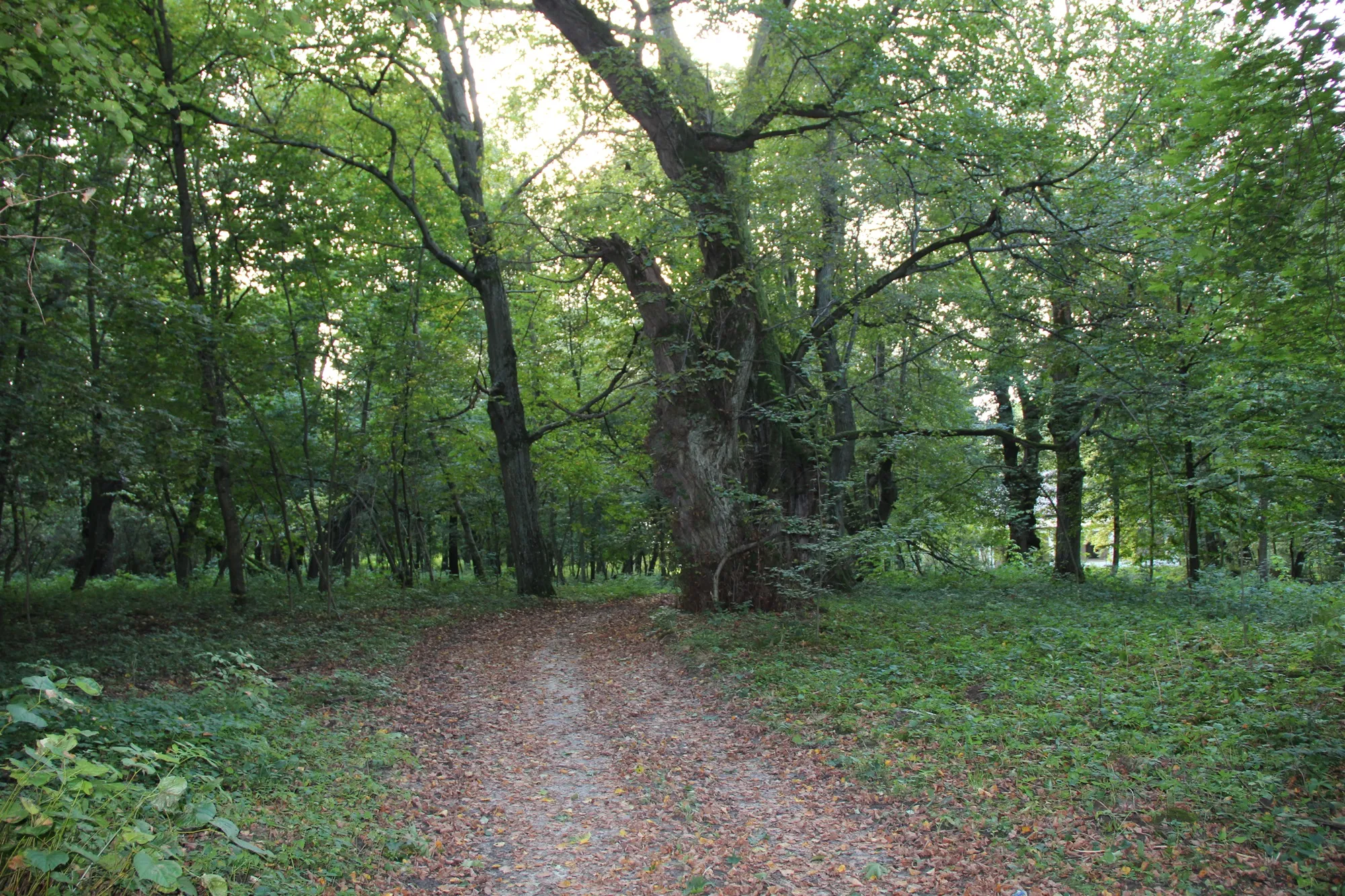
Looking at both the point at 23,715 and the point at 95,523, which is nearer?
the point at 23,715

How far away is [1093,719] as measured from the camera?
546 cm

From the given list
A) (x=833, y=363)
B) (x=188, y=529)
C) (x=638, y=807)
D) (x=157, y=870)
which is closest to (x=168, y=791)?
(x=157, y=870)

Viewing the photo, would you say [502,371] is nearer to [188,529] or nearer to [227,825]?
[188,529]

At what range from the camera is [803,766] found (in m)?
5.45

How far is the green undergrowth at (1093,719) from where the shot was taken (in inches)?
153

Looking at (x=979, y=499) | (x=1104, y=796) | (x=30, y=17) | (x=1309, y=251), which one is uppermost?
(x=30, y=17)

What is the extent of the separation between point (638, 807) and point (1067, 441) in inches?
420

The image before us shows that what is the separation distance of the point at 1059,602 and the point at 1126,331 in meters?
3.97

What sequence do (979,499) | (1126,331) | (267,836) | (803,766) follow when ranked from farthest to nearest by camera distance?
(979,499) < (1126,331) < (803,766) < (267,836)

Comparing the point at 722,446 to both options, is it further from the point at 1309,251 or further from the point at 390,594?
the point at 390,594

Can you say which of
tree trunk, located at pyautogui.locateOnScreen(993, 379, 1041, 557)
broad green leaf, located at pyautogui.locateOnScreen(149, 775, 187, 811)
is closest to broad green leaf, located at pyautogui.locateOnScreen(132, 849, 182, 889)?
broad green leaf, located at pyautogui.locateOnScreen(149, 775, 187, 811)

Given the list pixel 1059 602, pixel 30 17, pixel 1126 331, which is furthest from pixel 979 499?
pixel 30 17

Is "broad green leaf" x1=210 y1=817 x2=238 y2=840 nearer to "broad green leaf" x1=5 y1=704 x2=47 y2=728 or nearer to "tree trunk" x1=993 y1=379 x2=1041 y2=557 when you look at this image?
"broad green leaf" x1=5 y1=704 x2=47 y2=728

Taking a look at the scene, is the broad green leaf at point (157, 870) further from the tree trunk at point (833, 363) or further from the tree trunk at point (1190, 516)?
the tree trunk at point (1190, 516)
